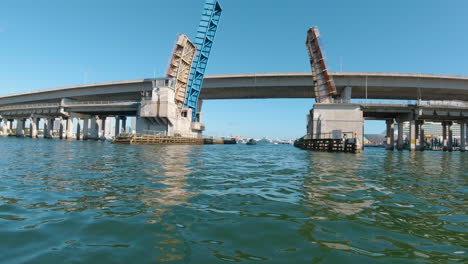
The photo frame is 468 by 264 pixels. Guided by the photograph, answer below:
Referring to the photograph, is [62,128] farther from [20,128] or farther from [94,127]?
[20,128]

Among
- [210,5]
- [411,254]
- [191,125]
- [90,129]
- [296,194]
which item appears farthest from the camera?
[90,129]

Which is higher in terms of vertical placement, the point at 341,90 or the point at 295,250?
the point at 341,90

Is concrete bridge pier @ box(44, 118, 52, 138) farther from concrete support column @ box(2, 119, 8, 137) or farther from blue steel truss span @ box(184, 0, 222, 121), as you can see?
blue steel truss span @ box(184, 0, 222, 121)

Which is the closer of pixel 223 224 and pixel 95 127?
pixel 223 224

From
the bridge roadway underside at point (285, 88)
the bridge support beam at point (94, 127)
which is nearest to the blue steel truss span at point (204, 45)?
the bridge roadway underside at point (285, 88)

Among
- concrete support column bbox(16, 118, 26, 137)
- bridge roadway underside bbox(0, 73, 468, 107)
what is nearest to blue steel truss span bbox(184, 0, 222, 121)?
bridge roadway underside bbox(0, 73, 468, 107)

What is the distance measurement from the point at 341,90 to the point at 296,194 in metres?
52.8

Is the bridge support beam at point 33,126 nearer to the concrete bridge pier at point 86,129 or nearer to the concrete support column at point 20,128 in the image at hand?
the concrete support column at point 20,128

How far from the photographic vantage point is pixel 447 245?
338 centimetres

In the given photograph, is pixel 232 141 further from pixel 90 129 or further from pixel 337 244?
pixel 337 244

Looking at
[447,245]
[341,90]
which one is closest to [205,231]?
[447,245]

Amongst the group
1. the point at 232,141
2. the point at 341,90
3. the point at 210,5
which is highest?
the point at 210,5

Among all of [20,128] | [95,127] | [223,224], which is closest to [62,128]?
[95,127]

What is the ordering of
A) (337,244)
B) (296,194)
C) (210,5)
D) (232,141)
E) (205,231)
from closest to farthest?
(337,244) → (205,231) → (296,194) → (210,5) → (232,141)
